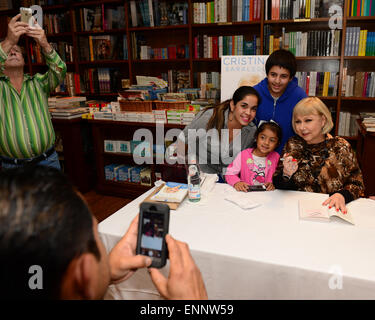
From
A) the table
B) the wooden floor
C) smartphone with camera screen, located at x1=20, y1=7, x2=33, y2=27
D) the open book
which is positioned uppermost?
smartphone with camera screen, located at x1=20, y1=7, x2=33, y2=27

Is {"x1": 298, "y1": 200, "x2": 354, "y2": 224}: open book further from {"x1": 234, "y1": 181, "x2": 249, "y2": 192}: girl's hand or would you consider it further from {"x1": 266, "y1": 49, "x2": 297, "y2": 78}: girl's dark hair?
{"x1": 266, "y1": 49, "x2": 297, "y2": 78}: girl's dark hair

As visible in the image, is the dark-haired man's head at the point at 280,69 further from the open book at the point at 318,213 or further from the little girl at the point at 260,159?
the open book at the point at 318,213

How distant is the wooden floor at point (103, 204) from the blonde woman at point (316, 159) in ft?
6.44

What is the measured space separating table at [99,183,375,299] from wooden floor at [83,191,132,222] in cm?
174

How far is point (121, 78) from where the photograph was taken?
4.04 metres

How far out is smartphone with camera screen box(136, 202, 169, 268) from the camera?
36.3 inches

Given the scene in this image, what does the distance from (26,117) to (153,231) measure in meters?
1.53

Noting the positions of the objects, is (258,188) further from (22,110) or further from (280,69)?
(22,110)

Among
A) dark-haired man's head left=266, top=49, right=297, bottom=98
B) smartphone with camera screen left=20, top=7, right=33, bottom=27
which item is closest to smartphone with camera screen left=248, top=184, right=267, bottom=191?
dark-haired man's head left=266, top=49, right=297, bottom=98

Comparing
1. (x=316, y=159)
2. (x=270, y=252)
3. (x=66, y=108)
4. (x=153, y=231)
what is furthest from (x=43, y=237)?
(x=66, y=108)

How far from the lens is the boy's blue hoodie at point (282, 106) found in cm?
225

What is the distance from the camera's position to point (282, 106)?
2.27 metres

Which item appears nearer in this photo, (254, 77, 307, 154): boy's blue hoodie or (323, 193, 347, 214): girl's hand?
(323, 193, 347, 214): girl's hand

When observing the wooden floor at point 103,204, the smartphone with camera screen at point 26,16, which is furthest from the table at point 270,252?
the wooden floor at point 103,204
